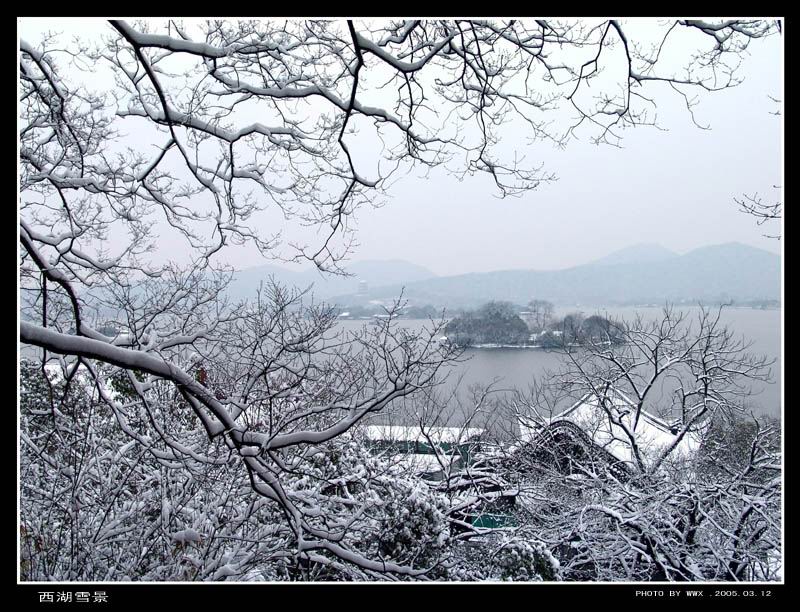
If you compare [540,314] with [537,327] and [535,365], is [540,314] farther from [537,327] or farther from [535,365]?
[535,365]

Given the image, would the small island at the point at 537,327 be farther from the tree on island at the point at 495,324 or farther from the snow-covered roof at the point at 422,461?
the snow-covered roof at the point at 422,461

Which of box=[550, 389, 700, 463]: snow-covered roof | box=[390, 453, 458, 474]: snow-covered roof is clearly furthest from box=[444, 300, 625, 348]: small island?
box=[390, 453, 458, 474]: snow-covered roof

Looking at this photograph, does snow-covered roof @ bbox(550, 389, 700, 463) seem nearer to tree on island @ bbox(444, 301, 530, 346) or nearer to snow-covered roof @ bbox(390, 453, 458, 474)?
tree on island @ bbox(444, 301, 530, 346)

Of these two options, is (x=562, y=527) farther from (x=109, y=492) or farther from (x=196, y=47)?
(x=196, y=47)

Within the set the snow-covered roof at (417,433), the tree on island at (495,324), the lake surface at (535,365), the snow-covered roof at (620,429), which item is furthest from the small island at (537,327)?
the snow-covered roof at (417,433)

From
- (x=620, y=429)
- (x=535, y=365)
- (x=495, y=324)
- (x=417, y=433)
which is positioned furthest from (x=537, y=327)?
(x=417, y=433)

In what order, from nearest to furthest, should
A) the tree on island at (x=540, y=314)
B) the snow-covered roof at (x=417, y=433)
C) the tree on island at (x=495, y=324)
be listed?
the tree on island at (x=495, y=324) → the snow-covered roof at (x=417, y=433) → the tree on island at (x=540, y=314)
